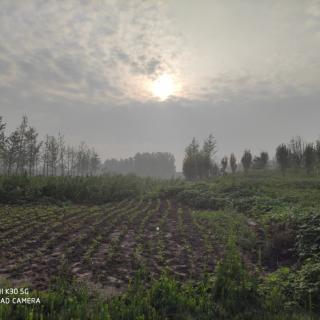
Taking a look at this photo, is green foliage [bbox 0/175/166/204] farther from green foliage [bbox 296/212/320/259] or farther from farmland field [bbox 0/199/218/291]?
green foliage [bbox 296/212/320/259]

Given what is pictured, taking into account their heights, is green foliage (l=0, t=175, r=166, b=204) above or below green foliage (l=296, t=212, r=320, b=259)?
above

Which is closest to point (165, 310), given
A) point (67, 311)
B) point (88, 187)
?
point (67, 311)

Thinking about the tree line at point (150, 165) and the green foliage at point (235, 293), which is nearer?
the green foliage at point (235, 293)

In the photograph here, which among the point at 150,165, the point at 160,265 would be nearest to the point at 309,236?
the point at 160,265

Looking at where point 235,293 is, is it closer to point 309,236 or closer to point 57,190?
point 309,236

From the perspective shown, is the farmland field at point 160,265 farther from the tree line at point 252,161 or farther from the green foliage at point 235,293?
the tree line at point 252,161

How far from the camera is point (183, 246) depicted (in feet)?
26.8

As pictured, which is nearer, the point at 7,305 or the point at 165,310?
the point at 7,305

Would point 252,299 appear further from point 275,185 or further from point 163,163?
point 163,163

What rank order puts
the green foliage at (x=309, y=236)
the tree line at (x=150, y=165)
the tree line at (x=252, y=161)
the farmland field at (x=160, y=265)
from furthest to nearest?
the tree line at (x=150, y=165)
the tree line at (x=252, y=161)
the green foliage at (x=309, y=236)
the farmland field at (x=160, y=265)

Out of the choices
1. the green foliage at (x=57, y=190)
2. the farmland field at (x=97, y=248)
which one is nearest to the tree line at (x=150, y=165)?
the green foliage at (x=57, y=190)

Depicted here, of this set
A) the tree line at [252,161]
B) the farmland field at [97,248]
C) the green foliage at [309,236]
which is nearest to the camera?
the farmland field at [97,248]

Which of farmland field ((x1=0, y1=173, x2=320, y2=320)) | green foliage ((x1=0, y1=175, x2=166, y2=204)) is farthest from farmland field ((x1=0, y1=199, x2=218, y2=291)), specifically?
green foliage ((x1=0, y1=175, x2=166, y2=204))

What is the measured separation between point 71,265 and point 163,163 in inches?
5252
